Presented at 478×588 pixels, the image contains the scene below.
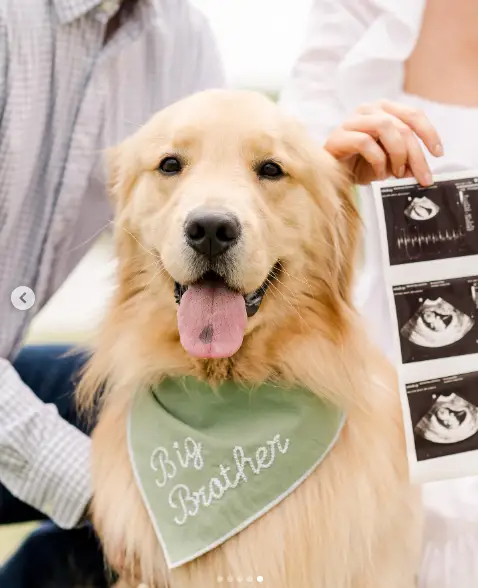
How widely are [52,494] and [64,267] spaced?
0.38 m

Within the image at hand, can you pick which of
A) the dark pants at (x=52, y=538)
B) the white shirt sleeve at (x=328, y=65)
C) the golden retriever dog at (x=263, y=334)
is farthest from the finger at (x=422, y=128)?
the dark pants at (x=52, y=538)

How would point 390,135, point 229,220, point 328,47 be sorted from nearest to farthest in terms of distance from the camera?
point 229,220 → point 390,135 → point 328,47

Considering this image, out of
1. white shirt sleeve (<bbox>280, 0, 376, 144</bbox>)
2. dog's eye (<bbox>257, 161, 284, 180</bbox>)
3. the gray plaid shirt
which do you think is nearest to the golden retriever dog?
dog's eye (<bbox>257, 161, 284, 180</bbox>)

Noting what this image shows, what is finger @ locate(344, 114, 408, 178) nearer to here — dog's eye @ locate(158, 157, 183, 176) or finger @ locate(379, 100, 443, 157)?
finger @ locate(379, 100, 443, 157)

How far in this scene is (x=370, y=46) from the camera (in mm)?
1148

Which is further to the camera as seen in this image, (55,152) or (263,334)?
(55,152)

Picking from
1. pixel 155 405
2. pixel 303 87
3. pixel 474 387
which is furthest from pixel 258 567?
pixel 303 87

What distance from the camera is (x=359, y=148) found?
912 millimetres

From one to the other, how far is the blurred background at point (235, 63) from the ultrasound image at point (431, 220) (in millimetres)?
381

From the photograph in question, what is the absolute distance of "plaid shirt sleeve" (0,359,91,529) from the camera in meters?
1.07

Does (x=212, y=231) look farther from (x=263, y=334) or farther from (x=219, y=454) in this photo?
(x=219, y=454)

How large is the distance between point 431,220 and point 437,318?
0.13 meters

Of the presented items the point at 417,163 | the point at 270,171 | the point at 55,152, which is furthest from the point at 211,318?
the point at 55,152

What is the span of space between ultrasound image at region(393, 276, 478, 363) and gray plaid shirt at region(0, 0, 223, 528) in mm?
536
